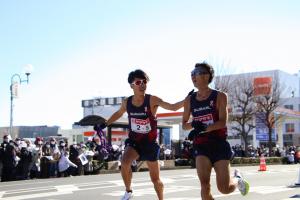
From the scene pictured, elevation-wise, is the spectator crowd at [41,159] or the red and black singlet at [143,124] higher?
the red and black singlet at [143,124]

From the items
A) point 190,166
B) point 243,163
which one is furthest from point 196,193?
point 243,163

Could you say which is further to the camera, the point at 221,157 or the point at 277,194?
the point at 277,194

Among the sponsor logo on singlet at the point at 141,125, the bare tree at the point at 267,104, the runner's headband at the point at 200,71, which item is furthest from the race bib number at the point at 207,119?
the bare tree at the point at 267,104

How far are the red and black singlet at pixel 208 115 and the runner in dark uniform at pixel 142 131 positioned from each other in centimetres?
95

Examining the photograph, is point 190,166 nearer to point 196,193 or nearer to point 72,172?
point 72,172

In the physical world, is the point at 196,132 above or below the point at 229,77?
below

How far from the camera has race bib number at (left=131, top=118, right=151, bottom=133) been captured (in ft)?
24.7

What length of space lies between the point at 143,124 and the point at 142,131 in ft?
0.36

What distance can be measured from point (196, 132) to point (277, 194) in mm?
5961

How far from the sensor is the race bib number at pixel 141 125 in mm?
7539

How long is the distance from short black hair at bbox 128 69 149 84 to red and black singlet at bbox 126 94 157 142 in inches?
12.6

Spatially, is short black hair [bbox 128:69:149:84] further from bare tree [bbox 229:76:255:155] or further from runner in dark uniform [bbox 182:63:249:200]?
bare tree [bbox 229:76:255:155]

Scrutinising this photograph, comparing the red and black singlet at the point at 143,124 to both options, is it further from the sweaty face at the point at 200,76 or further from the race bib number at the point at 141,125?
the sweaty face at the point at 200,76

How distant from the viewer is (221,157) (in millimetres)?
6070
